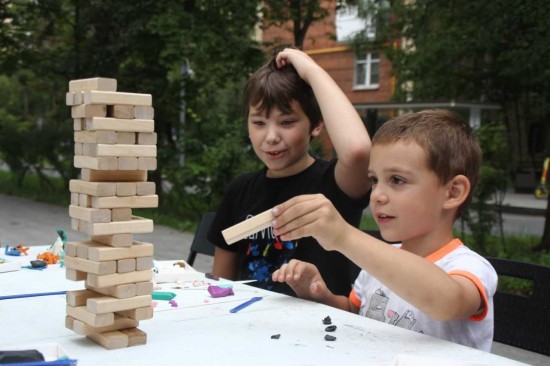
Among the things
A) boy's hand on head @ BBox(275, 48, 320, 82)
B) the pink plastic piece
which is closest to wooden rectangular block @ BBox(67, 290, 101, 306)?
the pink plastic piece

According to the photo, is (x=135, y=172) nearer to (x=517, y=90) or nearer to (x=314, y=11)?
(x=314, y=11)

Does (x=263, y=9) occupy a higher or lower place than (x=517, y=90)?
higher

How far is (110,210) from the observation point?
4.44 feet

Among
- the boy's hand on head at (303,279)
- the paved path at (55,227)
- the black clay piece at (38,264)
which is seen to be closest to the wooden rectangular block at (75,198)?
the boy's hand on head at (303,279)

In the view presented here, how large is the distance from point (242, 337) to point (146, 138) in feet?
1.72

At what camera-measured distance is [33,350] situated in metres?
1.23

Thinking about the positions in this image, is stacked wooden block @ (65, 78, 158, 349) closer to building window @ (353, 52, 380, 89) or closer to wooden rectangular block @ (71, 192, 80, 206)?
wooden rectangular block @ (71, 192, 80, 206)

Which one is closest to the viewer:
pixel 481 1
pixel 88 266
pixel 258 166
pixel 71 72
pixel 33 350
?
pixel 33 350

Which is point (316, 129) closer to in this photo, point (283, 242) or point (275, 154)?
point (275, 154)

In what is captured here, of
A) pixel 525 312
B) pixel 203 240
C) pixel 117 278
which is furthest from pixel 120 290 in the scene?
pixel 203 240

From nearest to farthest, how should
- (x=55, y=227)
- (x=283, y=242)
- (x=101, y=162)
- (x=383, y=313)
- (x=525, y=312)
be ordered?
(x=101, y=162), (x=383, y=313), (x=525, y=312), (x=283, y=242), (x=55, y=227)

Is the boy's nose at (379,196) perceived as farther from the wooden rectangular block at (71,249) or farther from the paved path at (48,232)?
the paved path at (48,232)

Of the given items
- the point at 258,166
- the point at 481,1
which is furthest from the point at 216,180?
the point at 481,1

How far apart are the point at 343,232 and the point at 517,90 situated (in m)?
12.8
